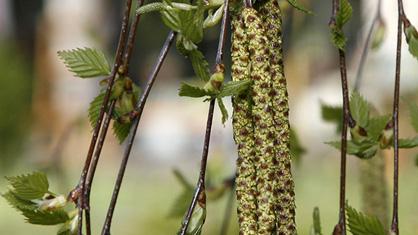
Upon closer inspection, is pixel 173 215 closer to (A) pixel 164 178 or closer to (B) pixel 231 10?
(B) pixel 231 10

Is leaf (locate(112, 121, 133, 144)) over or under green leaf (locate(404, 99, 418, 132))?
under

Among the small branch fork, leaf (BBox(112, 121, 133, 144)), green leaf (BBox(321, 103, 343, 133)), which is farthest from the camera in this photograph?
green leaf (BBox(321, 103, 343, 133))

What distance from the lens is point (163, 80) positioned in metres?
7.95

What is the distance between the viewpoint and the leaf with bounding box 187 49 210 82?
27.6 inches

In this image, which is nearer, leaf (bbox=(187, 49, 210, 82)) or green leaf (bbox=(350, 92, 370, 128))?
leaf (bbox=(187, 49, 210, 82))

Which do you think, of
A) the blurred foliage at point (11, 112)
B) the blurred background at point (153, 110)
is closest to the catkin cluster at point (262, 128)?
the blurred background at point (153, 110)

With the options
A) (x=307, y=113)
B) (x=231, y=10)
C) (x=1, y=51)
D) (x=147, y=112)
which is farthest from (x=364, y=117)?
(x=147, y=112)

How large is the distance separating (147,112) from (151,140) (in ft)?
1.98

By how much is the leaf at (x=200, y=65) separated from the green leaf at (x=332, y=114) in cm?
45

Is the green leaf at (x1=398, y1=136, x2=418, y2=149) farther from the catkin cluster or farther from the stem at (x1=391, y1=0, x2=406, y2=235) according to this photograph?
the catkin cluster

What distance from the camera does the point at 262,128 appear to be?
635 millimetres

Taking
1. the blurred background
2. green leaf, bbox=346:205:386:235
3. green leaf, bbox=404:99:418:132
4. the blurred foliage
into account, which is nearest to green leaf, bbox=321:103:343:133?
green leaf, bbox=404:99:418:132

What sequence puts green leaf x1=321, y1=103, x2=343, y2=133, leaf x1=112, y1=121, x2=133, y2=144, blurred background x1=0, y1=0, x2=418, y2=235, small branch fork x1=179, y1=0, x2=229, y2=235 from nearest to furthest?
small branch fork x1=179, y1=0, x2=229, y2=235 → leaf x1=112, y1=121, x2=133, y2=144 → green leaf x1=321, y1=103, x2=343, y2=133 → blurred background x1=0, y1=0, x2=418, y2=235

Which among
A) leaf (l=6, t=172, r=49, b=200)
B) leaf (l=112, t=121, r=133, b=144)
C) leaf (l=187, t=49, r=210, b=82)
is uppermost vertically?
leaf (l=187, t=49, r=210, b=82)
